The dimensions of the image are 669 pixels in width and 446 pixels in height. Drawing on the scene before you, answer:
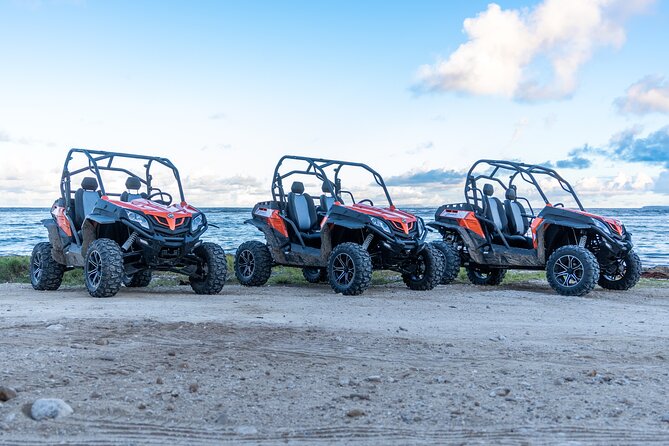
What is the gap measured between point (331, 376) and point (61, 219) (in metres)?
7.76

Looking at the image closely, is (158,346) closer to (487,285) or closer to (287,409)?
(287,409)

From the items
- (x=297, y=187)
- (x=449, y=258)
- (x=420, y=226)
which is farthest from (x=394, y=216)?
(x=297, y=187)

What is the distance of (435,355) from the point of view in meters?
5.39

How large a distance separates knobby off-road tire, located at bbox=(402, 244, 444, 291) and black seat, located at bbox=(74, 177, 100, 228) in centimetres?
497

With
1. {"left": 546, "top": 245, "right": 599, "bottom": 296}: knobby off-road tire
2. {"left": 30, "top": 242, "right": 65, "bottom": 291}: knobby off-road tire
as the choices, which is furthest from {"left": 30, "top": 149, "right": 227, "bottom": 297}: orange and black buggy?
{"left": 546, "top": 245, "right": 599, "bottom": 296}: knobby off-road tire

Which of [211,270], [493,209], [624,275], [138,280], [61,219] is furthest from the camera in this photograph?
[493,209]

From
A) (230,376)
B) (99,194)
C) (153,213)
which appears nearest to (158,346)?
(230,376)

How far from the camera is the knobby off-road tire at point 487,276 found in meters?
13.8

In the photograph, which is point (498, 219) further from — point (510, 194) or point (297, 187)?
Answer: point (297, 187)

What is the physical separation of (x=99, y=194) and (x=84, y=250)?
1095 millimetres

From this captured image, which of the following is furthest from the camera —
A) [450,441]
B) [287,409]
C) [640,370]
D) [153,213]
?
[153,213]

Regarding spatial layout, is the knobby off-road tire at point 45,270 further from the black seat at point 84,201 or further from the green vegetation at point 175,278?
the green vegetation at point 175,278

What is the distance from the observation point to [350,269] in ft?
34.8

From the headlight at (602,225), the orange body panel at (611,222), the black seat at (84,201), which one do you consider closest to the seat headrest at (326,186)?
the black seat at (84,201)
